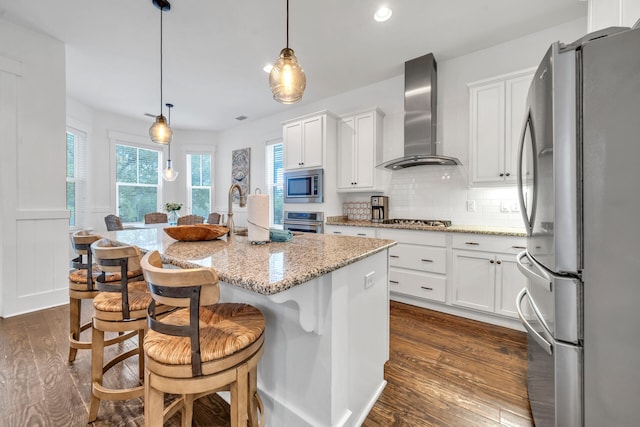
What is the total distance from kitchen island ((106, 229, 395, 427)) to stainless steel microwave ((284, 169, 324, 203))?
222cm

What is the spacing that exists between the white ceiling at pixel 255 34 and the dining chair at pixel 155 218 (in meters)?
2.14

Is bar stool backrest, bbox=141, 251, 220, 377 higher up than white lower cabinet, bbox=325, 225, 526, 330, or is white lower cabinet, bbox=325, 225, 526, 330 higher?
bar stool backrest, bbox=141, 251, 220, 377

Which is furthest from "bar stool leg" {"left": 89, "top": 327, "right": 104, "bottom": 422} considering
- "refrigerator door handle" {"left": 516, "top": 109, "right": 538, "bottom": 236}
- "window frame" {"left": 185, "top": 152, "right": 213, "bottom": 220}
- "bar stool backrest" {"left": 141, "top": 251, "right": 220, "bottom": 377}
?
"window frame" {"left": 185, "top": 152, "right": 213, "bottom": 220}

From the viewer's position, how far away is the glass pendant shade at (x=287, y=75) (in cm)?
162

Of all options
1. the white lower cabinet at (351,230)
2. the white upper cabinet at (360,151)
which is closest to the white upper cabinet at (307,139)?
the white upper cabinet at (360,151)

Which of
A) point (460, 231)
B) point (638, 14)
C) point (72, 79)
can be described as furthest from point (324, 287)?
point (72, 79)

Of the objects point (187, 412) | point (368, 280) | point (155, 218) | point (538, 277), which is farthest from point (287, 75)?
point (155, 218)

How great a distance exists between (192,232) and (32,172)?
256 centimetres

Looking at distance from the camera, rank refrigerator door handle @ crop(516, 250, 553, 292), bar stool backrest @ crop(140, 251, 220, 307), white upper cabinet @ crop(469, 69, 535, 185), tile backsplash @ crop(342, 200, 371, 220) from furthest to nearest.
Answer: tile backsplash @ crop(342, 200, 371, 220) < white upper cabinet @ crop(469, 69, 535, 185) < refrigerator door handle @ crop(516, 250, 553, 292) < bar stool backrest @ crop(140, 251, 220, 307)

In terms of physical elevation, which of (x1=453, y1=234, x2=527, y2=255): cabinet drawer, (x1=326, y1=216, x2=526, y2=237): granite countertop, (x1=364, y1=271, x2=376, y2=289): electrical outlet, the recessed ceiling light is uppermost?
the recessed ceiling light

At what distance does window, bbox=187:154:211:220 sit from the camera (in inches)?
235

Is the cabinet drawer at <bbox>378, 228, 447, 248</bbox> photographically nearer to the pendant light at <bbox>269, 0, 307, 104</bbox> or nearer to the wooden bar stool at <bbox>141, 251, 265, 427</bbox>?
the pendant light at <bbox>269, 0, 307, 104</bbox>

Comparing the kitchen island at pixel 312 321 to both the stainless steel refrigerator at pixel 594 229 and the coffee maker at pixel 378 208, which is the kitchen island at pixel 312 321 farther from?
the coffee maker at pixel 378 208

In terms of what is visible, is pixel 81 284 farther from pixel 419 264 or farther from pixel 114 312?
pixel 419 264
